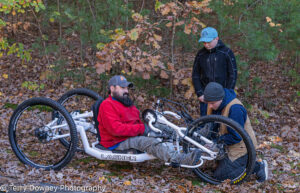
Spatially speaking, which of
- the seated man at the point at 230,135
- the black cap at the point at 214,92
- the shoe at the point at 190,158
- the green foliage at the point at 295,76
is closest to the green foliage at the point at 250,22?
the green foliage at the point at 295,76

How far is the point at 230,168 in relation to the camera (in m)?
4.46

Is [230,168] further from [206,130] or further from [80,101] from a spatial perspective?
[80,101]

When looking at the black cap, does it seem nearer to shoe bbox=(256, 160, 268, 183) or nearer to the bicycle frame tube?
the bicycle frame tube

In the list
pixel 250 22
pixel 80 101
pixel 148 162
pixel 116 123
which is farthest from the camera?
pixel 250 22

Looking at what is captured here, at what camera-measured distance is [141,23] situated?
19.4 ft

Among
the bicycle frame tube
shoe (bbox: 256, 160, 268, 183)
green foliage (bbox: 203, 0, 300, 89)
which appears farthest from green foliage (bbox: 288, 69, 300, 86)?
the bicycle frame tube

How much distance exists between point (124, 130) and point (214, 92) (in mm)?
1256

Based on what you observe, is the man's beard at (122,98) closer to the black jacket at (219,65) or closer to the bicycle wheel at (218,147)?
the bicycle wheel at (218,147)

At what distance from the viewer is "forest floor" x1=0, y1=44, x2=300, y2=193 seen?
13.6ft

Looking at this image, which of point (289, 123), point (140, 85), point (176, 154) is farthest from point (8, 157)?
point (289, 123)

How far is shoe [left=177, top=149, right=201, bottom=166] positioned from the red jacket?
66 cm

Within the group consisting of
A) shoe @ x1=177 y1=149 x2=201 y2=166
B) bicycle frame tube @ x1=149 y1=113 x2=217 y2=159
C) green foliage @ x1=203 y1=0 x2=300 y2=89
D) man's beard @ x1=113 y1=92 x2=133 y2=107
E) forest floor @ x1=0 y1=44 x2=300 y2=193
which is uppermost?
green foliage @ x1=203 y1=0 x2=300 y2=89

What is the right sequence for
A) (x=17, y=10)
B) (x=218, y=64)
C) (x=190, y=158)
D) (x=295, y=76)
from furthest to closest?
(x=295, y=76)
(x=17, y=10)
(x=218, y=64)
(x=190, y=158)

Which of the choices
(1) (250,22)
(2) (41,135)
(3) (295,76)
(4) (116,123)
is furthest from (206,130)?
(3) (295,76)
